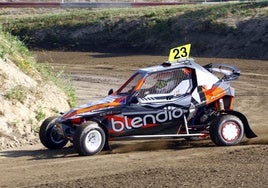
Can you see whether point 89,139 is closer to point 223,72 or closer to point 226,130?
point 226,130

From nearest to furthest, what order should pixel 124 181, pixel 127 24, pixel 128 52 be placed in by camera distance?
pixel 124 181, pixel 128 52, pixel 127 24

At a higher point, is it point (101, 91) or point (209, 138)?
point (101, 91)

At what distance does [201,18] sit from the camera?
35000 millimetres

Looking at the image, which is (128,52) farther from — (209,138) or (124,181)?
(124,181)

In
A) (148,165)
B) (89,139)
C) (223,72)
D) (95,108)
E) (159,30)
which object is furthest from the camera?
(159,30)

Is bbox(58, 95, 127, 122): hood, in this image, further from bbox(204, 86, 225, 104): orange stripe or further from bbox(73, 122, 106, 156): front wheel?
bbox(204, 86, 225, 104): orange stripe

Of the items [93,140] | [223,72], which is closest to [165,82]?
[223,72]

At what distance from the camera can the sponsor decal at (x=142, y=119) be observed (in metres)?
13.0

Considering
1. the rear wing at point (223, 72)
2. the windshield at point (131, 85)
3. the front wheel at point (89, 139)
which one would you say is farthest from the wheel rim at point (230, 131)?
the front wheel at point (89, 139)

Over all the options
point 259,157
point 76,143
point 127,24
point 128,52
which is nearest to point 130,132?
point 76,143

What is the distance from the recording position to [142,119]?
43.0 feet

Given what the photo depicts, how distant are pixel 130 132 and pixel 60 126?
1.19 metres

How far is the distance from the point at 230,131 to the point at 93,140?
2364 millimetres

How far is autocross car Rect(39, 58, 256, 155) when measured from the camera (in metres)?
12.9
